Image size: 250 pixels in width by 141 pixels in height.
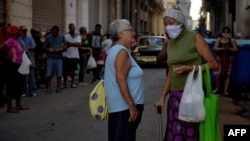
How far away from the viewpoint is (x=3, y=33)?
10.1 meters

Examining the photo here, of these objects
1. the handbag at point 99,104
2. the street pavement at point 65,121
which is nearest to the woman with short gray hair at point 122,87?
the handbag at point 99,104

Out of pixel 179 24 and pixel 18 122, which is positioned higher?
pixel 179 24

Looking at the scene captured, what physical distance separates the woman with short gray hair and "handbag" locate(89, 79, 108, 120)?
12 cm

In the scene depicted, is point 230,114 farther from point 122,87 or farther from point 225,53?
point 122,87

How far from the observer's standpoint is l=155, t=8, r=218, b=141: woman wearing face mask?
4.34 metres

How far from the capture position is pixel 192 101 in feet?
13.7

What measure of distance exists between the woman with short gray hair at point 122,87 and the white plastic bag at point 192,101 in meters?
0.41

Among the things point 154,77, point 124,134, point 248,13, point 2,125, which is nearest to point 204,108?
point 124,134

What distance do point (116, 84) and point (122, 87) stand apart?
4.6 inches

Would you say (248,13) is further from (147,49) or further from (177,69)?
(177,69)

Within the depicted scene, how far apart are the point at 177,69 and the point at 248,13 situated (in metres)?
17.7

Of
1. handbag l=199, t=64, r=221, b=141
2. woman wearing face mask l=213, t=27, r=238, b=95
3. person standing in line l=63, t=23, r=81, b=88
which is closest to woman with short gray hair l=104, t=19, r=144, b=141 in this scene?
handbag l=199, t=64, r=221, b=141

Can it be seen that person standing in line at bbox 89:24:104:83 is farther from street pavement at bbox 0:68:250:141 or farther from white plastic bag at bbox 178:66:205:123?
white plastic bag at bbox 178:66:205:123

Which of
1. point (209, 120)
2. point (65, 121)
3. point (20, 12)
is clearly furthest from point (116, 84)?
point (20, 12)
